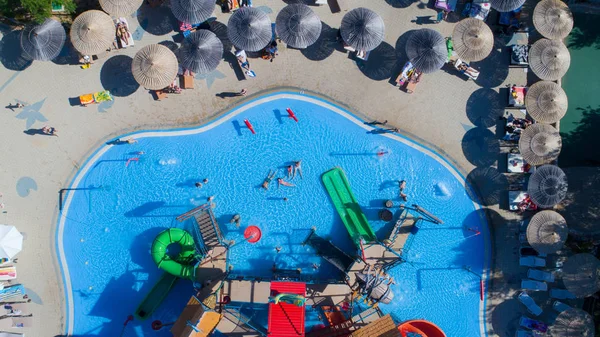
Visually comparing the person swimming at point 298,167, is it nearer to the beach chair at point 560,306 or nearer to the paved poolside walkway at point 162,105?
the paved poolside walkway at point 162,105

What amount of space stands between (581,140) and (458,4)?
8.99 m

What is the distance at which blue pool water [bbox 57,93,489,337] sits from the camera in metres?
19.9

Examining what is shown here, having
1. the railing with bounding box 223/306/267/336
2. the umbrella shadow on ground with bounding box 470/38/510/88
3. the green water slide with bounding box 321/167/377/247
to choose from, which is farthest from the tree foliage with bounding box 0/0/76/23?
the umbrella shadow on ground with bounding box 470/38/510/88

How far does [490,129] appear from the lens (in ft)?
66.1

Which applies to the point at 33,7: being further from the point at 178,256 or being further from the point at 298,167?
the point at 298,167

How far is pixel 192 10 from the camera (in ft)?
59.9

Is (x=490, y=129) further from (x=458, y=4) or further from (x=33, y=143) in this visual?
(x=33, y=143)

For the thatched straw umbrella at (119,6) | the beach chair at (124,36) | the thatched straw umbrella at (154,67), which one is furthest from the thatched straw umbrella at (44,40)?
the thatched straw umbrella at (154,67)

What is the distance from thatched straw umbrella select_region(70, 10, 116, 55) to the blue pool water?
14.4 ft

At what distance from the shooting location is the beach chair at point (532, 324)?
64.9 feet

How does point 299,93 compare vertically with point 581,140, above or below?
above

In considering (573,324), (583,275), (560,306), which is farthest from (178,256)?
(583,275)

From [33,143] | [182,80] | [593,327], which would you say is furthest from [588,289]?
[33,143]

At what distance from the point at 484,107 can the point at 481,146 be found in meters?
1.89
